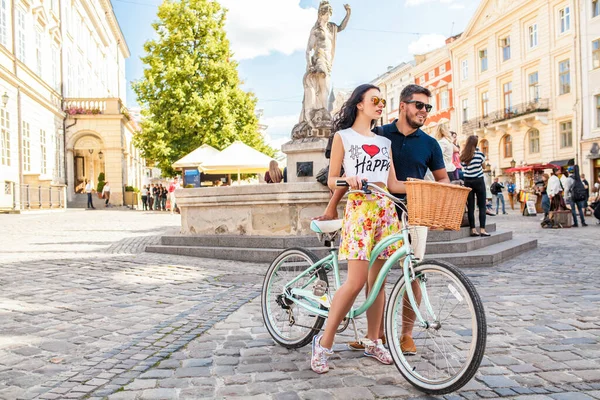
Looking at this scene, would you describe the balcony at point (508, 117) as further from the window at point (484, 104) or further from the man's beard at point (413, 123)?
the man's beard at point (413, 123)

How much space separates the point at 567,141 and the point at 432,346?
35.5m

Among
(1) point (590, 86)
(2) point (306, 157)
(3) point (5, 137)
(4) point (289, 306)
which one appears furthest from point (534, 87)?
(4) point (289, 306)

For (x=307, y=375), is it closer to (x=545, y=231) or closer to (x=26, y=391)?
(x=26, y=391)

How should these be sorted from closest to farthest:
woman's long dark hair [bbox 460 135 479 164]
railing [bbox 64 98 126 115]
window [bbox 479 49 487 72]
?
woman's long dark hair [bbox 460 135 479 164]
railing [bbox 64 98 126 115]
window [bbox 479 49 487 72]

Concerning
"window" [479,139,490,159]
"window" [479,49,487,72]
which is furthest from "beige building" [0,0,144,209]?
"window" [479,49,487,72]

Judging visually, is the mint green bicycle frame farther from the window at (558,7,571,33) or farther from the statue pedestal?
the window at (558,7,571,33)

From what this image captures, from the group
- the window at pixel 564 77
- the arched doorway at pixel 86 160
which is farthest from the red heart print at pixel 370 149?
the arched doorway at pixel 86 160

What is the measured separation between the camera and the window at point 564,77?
34250 mm

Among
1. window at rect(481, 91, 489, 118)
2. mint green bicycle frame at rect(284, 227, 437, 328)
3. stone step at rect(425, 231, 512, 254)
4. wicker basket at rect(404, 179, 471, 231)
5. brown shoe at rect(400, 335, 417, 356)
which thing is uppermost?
window at rect(481, 91, 489, 118)

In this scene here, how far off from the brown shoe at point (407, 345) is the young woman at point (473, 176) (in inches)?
237

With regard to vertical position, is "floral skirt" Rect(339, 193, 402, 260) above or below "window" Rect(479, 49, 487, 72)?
below

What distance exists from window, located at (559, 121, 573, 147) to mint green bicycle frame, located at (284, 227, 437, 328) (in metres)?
34.8

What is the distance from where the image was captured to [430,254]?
25.7 ft

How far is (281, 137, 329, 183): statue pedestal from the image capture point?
478 inches
